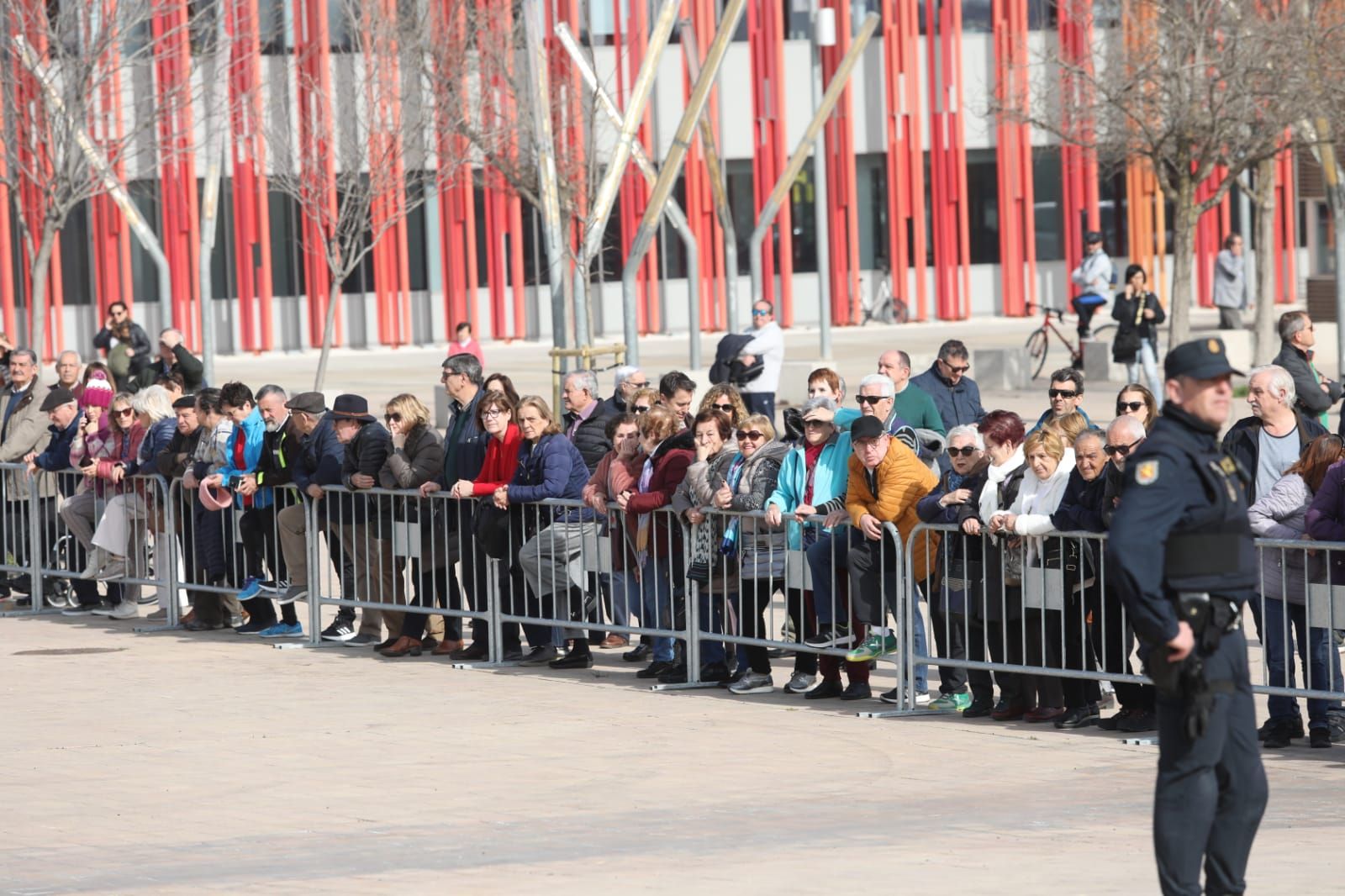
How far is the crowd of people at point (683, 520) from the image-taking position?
10539 millimetres

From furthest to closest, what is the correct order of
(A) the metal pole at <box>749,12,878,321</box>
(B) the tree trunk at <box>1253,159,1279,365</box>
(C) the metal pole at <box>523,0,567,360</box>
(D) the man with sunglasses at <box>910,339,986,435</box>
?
(A) the metal pole at <box>749,12,878,321</box> → (B) the tree trunk at <box>1253,159,1279,365</box> → (C) the metal pole at <box>523,0,567,360</box> → (D) the man with sunglasses at <box>910,339,986,435</box>

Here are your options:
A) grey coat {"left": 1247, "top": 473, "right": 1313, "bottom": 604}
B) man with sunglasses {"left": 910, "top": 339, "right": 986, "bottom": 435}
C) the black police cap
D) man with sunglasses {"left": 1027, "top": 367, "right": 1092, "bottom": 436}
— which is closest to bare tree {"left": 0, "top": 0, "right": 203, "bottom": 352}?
man with sunglasses {"left": 910, "top": 339, "right": 986, "bottom": 435}

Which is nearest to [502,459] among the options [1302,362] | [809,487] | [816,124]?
[809,487]

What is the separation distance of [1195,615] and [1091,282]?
24.1 meters

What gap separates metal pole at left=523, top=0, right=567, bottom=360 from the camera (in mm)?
19406

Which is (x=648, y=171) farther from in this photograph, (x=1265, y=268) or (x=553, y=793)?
(x=553, y=793)

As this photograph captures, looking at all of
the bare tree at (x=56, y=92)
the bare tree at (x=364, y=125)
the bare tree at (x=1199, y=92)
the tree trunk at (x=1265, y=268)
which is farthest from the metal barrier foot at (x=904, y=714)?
the bare tree at (x=364, y=125)

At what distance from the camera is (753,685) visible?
475 inches

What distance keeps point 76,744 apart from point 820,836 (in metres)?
4.03

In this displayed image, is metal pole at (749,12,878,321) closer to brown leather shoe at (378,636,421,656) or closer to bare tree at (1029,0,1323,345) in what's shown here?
bare tree at (1029,0,1323,345)

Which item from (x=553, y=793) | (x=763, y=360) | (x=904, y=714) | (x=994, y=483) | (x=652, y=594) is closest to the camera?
(x=553, y=793)

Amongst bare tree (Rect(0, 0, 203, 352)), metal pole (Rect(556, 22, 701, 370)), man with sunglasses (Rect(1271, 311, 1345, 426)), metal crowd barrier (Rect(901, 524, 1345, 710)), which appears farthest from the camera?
bare tree (Rect(0, 0, 203, 352))

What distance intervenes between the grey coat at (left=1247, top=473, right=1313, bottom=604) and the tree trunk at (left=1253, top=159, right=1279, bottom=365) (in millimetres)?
17560

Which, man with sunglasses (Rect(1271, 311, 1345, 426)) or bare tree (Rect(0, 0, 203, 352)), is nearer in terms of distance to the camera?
man with sunglasses (Rect(1271, 311, 1345, 426))
